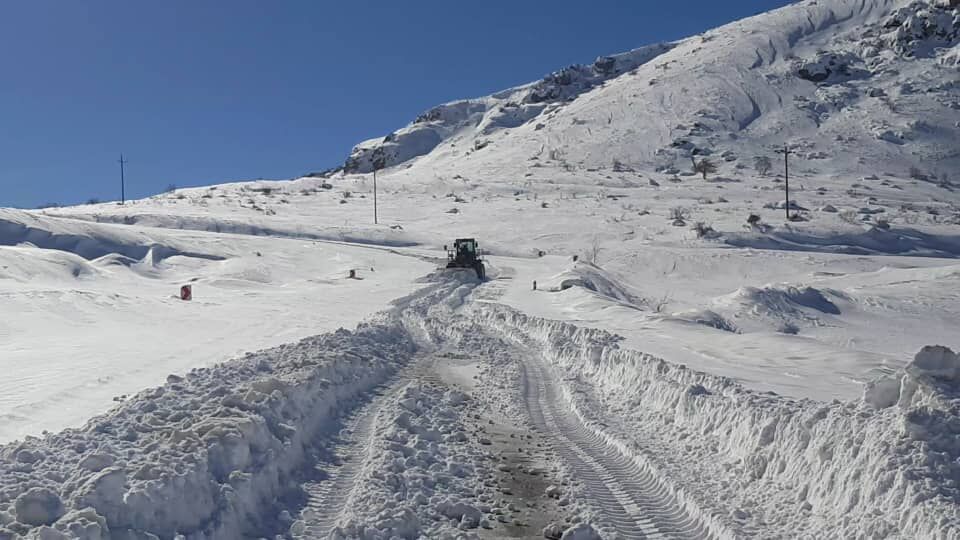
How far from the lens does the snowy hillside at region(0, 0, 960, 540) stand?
638 cm

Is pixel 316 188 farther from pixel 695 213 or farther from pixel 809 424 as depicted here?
pixel 809 424

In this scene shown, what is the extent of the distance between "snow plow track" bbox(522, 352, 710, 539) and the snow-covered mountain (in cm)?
8363

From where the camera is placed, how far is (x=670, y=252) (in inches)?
1821

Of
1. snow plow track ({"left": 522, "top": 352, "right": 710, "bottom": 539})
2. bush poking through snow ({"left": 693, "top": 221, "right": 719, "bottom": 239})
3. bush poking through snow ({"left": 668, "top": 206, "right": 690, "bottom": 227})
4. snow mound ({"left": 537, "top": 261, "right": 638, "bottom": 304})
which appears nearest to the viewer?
snow plow track ({"left": 522, "top": 352, "right": 710, "bottom": 539})

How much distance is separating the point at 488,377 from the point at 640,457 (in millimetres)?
5467

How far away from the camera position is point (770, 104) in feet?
363

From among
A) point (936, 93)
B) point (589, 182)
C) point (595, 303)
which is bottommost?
point (595, 303)

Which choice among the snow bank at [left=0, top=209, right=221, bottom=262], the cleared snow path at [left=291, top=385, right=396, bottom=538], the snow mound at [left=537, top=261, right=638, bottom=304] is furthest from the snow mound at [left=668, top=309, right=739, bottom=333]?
the snow bank at [left=0, top=209, right=221, bottom=262]

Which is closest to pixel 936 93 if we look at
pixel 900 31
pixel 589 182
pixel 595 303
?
pixel 900 31

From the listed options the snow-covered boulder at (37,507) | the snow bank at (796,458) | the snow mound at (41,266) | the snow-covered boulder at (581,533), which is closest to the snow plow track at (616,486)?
the snow bank at (796,458)

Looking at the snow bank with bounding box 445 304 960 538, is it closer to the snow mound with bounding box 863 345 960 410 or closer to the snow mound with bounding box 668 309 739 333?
the snow mound with bounding box 863 345 960 410

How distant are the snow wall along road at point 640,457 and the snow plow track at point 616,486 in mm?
160

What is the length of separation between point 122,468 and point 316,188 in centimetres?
8465

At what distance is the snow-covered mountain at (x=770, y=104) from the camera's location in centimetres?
9556
